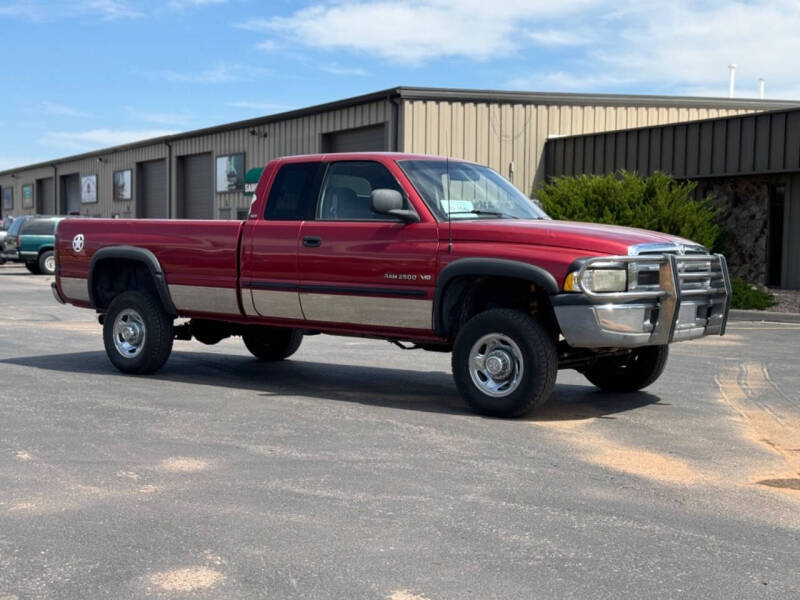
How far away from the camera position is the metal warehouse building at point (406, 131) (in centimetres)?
2553

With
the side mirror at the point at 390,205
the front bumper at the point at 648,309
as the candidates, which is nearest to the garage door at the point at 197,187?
the side mirror at the point at 390,205

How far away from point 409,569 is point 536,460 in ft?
7.23

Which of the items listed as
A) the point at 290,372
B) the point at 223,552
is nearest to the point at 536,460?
the point at 223,552

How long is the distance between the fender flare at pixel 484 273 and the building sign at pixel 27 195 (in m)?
56.1

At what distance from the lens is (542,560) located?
4.29m

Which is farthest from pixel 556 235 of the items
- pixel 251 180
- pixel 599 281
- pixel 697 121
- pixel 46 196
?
pixel 46 196

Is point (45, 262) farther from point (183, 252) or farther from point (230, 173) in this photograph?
point (183, 252)

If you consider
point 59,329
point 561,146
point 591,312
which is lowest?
point 59,329

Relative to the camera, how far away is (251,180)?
109 feet

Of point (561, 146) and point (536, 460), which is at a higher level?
point (561, 146)

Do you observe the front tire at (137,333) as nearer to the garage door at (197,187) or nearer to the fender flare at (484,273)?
the fender flare at (484,273)

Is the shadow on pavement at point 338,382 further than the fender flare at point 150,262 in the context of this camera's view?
No

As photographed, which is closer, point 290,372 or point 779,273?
point 290,372

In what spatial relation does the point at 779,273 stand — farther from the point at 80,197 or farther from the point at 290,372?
the point at 80,197
